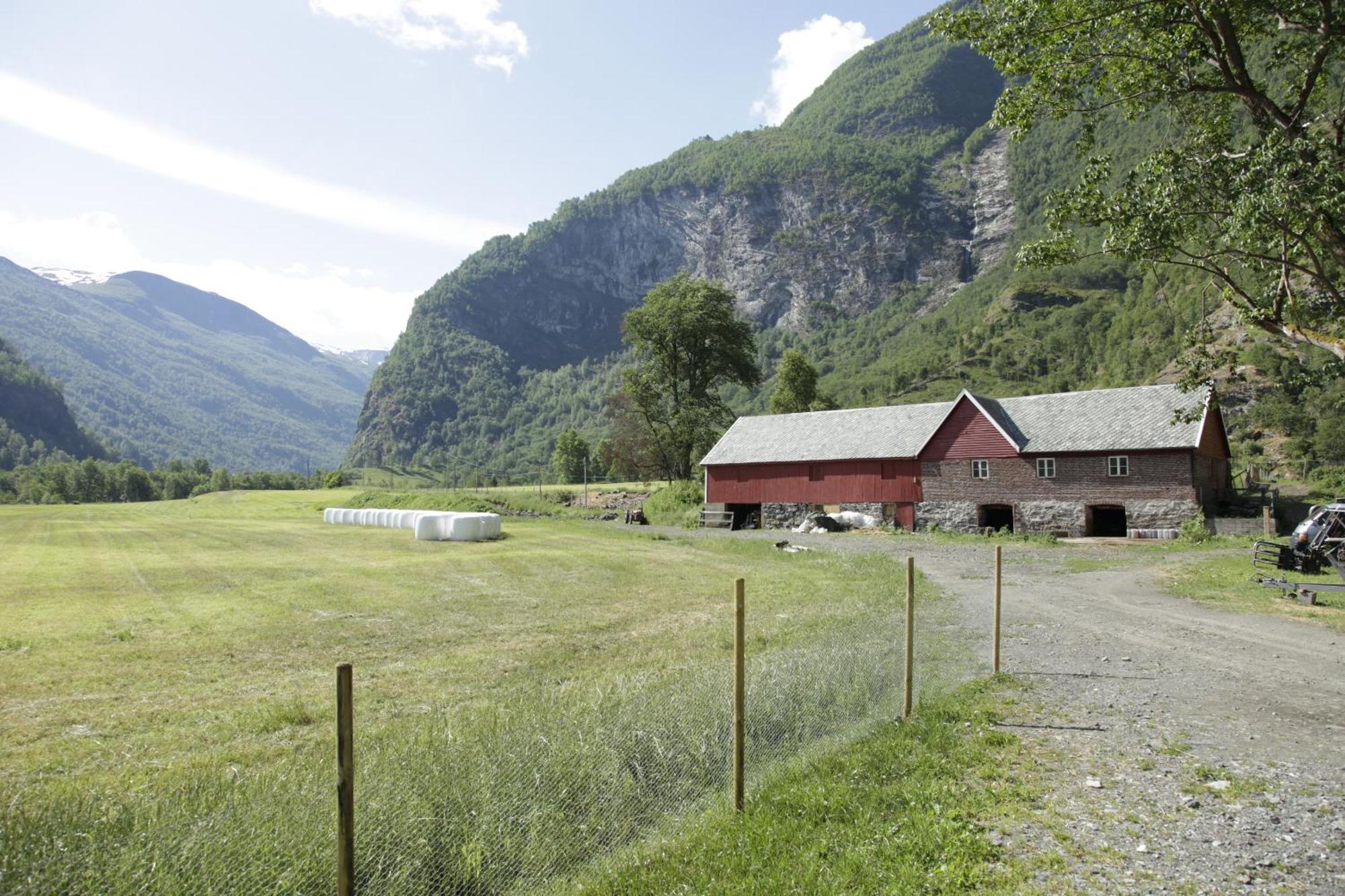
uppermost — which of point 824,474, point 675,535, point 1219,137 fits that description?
point 1219,137

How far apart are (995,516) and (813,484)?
10.6 metres

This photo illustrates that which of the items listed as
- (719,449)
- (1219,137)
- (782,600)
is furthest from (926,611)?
(719,449)

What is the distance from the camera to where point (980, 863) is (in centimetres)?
554

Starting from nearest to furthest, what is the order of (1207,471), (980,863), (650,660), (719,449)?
(980,863), (650,660), (1207,471), (719,449)

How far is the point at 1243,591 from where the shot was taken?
65.1 ft

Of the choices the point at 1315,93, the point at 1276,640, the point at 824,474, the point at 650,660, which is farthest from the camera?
the point at 824,474

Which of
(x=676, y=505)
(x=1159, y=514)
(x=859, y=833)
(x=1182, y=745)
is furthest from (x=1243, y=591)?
(x=676, y=505)

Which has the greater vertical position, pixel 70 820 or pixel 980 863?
pixel 70 820

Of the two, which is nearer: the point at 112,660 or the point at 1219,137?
the point at 112,660

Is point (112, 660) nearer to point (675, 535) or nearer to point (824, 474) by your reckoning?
point (675, 535)

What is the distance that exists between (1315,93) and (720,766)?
18839 millimetres

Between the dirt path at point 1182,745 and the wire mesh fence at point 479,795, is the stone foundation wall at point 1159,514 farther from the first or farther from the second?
the wire mesh fence at point 479,795

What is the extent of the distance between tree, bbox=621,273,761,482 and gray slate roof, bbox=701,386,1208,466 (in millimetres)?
13980

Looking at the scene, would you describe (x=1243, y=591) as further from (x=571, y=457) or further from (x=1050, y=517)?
(x=571, y=457)
